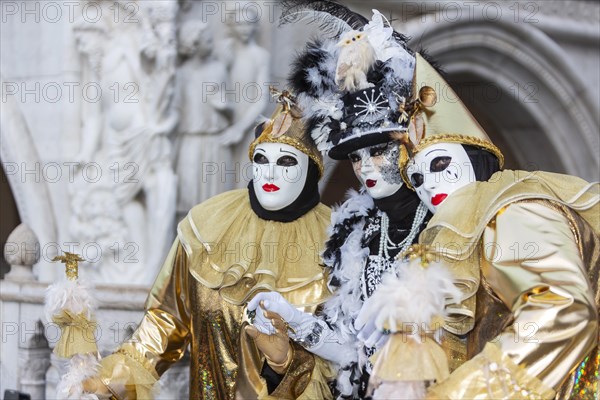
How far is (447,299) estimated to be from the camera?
108 inches

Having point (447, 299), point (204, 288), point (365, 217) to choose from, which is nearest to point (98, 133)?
point (204, 288)

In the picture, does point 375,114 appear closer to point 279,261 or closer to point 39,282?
point 279,261

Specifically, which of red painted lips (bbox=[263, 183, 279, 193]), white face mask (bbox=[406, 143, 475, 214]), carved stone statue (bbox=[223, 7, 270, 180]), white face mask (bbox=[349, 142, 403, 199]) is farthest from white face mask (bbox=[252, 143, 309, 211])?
carved stone statue (bbox=[223, 7, 270, 180])

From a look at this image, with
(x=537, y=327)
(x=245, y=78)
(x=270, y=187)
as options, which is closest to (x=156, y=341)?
(x=270, y=187)

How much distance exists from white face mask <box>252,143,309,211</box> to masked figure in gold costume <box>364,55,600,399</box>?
0.53m

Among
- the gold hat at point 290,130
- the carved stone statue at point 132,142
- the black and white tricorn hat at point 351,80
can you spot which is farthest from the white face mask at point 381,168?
the carved stone statue at point 132,142

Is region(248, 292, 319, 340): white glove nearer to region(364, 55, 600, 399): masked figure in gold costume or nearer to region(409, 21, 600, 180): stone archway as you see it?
region(364, 55, 600, 399): masked figure in gold costume

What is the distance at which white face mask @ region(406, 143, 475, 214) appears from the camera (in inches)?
115

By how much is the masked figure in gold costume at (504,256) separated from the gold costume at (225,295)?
0.65 meters

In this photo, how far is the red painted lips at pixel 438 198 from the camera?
2.94 meters

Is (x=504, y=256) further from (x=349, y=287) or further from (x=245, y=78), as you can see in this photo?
(x=245, y=78)

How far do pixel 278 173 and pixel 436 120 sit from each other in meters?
0.73

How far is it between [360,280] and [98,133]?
238 cm

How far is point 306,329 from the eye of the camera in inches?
130
